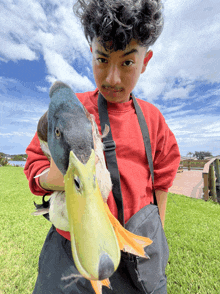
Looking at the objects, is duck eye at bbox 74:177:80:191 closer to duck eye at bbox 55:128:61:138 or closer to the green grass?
duck eye at bbox 55:128:61:138

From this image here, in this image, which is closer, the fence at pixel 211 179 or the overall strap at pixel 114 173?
the overall strap at pixel 114 173

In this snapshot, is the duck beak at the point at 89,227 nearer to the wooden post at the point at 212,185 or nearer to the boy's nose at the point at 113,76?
the boy's nose at the point at 113,76

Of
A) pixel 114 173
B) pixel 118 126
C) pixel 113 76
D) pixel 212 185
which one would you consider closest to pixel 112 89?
pixel 113 76

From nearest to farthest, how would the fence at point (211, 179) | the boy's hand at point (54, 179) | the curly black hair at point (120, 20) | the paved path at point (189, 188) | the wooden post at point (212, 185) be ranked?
the boy's hand at point (54, 179) → the curly black hair at point (120, 20) → the fence at point (211, 179) → the wooden post at point (212, 185) → the paved path at point (189, 188)

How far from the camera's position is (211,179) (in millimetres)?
5391

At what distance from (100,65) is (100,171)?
52cm

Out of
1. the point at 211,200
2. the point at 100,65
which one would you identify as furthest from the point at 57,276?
the point at 211,200

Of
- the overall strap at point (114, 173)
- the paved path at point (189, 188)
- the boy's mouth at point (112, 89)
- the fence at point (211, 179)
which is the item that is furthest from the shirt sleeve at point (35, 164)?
the paved path at point (189, 188)

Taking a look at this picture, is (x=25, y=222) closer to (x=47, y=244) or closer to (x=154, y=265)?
(x=47, y=244)

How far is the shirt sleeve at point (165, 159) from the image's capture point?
Result: 1066 mm

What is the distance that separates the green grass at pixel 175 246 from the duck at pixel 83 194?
0.64 metres

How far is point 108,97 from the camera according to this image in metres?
0.89

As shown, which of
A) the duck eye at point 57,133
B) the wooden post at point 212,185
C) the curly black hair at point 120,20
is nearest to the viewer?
the duck eye at point 57,133

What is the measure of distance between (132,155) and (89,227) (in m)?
0.61
